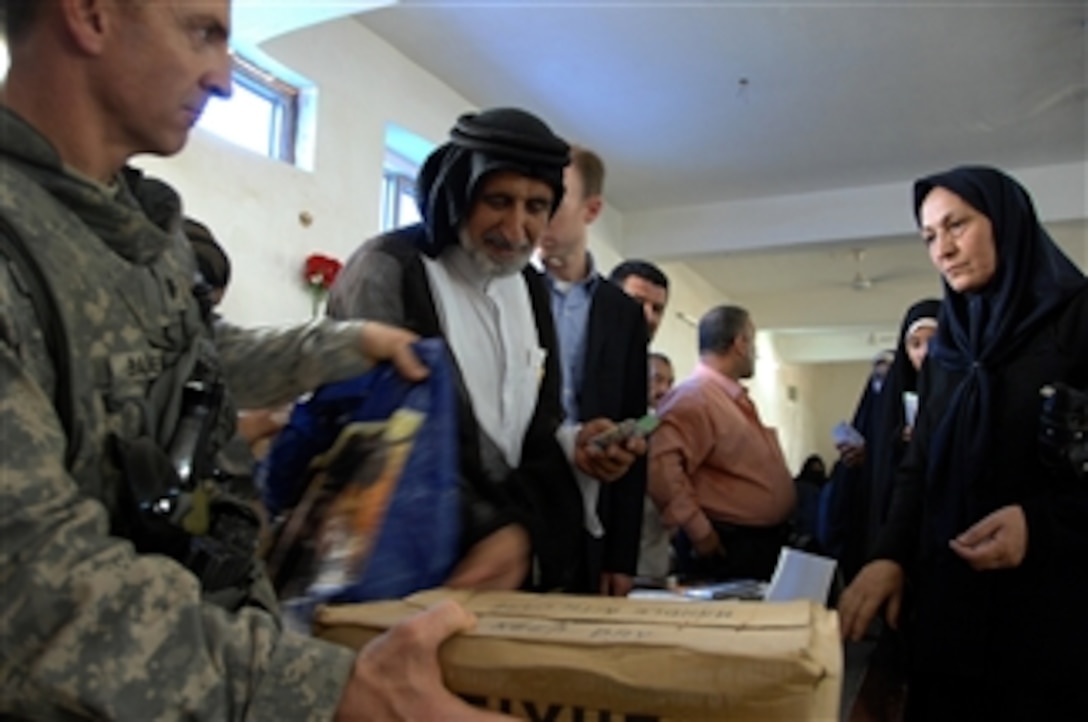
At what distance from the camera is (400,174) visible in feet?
13.0

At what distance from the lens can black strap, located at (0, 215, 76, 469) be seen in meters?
0.54

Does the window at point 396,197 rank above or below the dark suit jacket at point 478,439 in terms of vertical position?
above

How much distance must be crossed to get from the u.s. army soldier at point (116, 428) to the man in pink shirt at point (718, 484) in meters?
1.79

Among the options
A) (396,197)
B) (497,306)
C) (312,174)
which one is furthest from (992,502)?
(396,197)

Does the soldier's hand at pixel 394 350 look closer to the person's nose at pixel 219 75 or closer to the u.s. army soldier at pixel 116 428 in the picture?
the u.s. army soldier at pixel 116 428

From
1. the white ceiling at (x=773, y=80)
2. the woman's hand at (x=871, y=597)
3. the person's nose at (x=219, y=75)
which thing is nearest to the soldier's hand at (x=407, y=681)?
the person's nose at (x=219, y=75)

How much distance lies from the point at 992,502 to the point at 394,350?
1.11 meters

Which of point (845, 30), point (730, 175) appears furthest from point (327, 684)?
point (730, 175)

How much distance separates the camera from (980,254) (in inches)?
61.0

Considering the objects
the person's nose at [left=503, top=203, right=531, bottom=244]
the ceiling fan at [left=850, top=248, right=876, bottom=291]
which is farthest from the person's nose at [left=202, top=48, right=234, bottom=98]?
the ceiling fan at [left=850, top=248, right=876, bottom=291]

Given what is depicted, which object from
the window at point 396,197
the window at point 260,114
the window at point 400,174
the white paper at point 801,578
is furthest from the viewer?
the window at point 396,197

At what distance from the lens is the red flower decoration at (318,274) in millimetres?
3012

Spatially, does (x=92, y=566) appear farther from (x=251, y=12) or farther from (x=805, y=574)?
(x=251, y=12)

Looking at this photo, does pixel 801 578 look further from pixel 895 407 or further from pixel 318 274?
pixel 318 274
